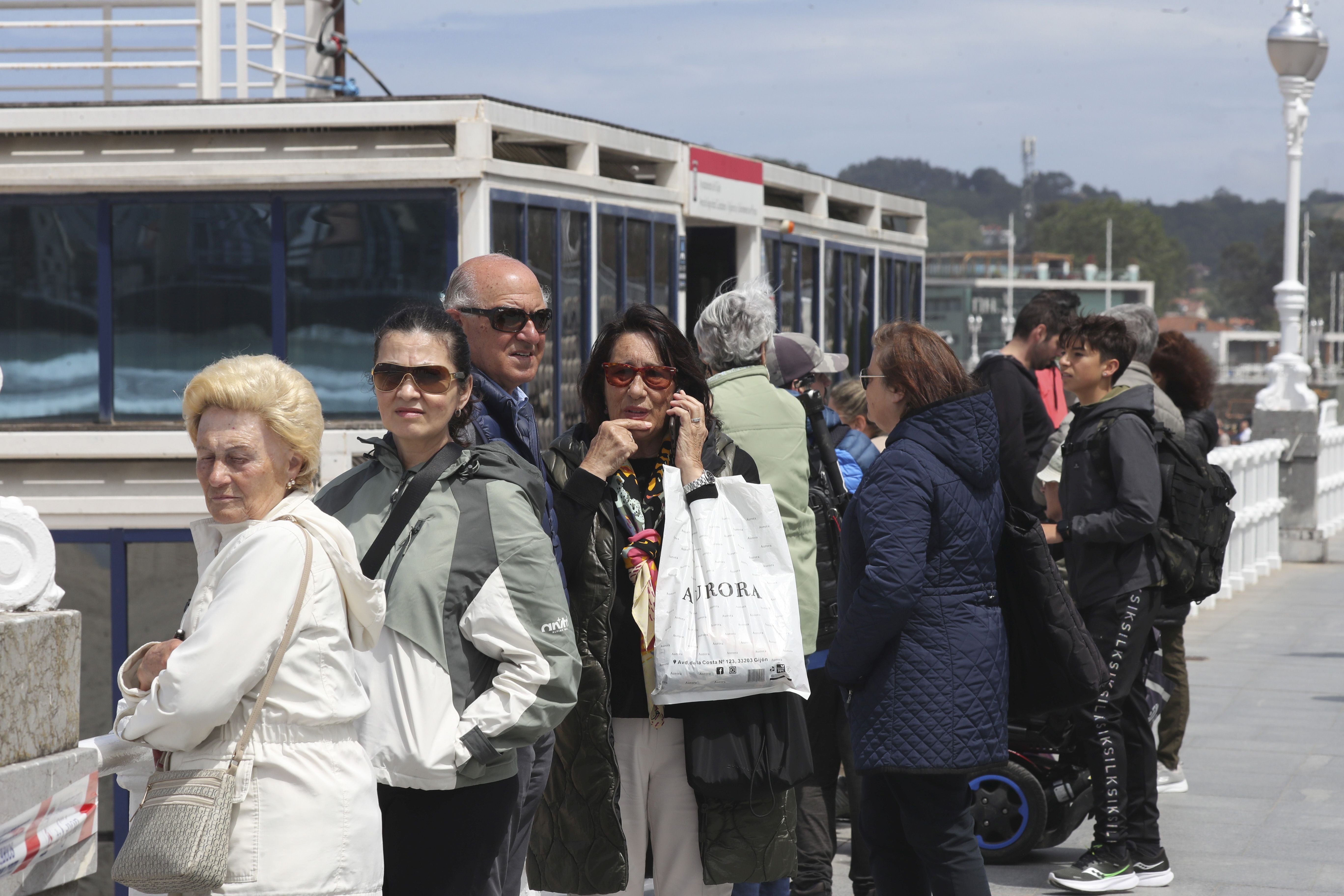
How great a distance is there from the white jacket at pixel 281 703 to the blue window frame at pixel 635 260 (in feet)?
25.9

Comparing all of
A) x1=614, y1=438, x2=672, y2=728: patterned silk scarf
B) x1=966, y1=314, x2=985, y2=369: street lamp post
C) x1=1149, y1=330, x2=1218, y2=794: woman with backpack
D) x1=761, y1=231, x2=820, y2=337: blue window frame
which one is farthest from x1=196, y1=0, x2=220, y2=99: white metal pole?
x1=966, y1=314, x2=985, y2=369: street lamp post

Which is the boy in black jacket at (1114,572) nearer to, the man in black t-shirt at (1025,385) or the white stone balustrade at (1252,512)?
the man in black t-shirt at (1025,385)

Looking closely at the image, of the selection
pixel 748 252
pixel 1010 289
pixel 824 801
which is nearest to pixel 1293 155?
pixel 748 252

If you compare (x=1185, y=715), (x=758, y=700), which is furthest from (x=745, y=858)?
(x=1185, y=715)

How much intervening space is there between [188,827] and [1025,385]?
504cm

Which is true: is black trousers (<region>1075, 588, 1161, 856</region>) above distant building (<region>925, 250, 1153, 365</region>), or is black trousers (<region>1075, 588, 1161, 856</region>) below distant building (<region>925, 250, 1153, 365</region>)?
below

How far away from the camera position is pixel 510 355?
3.92 m

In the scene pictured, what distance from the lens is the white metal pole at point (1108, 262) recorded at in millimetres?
113188

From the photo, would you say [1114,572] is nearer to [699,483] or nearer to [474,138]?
[699,483]

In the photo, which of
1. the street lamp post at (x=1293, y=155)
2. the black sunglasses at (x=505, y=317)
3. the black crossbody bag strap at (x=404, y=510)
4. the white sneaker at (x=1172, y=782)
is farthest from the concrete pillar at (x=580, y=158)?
the street lamp post at (x=1293, y=155)

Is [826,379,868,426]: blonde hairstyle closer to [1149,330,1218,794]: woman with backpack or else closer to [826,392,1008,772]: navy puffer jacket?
[1149,330,1218,794]: woman with backpack

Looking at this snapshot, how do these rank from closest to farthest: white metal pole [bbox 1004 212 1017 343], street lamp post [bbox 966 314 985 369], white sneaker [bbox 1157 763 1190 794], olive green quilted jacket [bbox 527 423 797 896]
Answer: olive green quilted jacket [bbox 527 423 797 896]
white sneaker [bbox 1157 763 1190 794]
street lamp post [bbox 966 314 985 369]
white metal pole [bbox 1004 212 1017 343]

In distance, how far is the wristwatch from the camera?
3861 mm

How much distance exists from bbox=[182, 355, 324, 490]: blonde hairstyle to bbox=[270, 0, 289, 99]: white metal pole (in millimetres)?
9230
